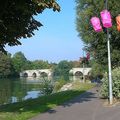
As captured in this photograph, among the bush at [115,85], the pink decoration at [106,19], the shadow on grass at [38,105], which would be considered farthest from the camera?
the bush at [115,85]

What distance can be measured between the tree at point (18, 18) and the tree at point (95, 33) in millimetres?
20283

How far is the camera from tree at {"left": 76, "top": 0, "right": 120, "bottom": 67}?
38.3 m

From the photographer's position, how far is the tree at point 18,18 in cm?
1608

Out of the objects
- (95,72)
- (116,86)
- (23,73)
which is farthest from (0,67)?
(116,86)

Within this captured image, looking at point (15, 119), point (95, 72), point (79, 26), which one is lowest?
point (15, 119)

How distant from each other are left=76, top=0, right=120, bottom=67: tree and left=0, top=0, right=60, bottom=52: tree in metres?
20.3

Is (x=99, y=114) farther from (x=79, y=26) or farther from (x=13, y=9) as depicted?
(x=79, y=26)

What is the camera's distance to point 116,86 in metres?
22.7

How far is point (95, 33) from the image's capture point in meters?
40.0

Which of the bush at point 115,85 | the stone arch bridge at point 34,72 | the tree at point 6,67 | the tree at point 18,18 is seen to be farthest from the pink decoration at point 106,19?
the stone arch bridge at point 34,72

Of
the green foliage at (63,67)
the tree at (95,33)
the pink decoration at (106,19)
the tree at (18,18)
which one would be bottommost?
the tree at (18,18)

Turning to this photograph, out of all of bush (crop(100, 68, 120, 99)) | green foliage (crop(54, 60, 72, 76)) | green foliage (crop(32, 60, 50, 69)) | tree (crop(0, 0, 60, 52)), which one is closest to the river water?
bush (crop(100, 68, 120, 99))

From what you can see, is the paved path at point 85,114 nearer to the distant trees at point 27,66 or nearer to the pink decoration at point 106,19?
the pink decoration at point 106,19

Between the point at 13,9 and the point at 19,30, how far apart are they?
1285mm
